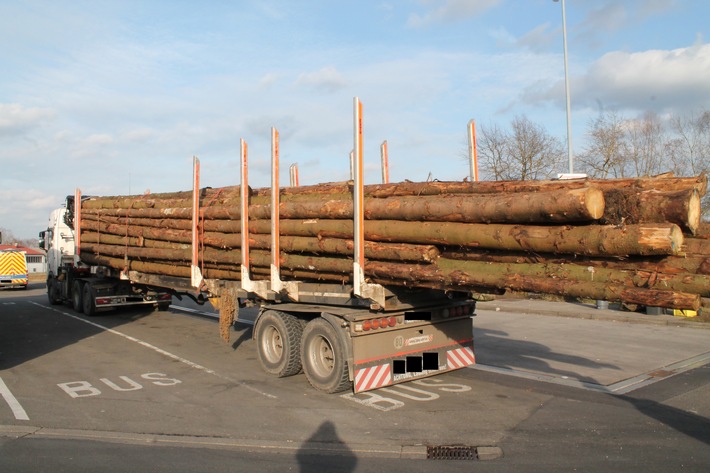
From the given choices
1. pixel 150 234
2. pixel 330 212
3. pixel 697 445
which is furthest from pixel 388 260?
pixel 150 234

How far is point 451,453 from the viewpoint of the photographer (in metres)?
5.92

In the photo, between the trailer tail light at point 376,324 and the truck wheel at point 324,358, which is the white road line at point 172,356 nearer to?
the truck wheel at point 324,358

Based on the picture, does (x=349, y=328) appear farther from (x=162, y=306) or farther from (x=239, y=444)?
(x=162, y=306)

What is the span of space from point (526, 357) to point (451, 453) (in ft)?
18.7

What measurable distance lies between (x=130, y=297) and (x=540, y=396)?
13.1 metres

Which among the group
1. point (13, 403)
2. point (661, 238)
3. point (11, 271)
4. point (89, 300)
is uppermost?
point (661, 238)

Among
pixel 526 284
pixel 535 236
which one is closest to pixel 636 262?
pixel 535 236

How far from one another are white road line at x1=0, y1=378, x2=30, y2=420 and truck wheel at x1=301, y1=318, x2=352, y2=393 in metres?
3.81

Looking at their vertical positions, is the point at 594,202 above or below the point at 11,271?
above

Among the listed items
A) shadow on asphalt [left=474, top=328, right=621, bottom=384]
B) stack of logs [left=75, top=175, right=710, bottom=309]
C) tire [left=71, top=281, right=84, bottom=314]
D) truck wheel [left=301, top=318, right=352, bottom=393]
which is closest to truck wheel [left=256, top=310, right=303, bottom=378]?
truck wheel [left=301, top=318, right=352, bottom=393]

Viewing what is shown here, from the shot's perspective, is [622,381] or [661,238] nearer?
[661,238]

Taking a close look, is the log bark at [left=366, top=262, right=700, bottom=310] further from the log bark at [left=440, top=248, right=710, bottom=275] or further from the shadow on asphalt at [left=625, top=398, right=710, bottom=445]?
the shadow on asphalt at [left=625, top=398, right=710, bottom=445]

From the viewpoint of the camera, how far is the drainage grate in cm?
581

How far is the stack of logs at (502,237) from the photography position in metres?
5.25
